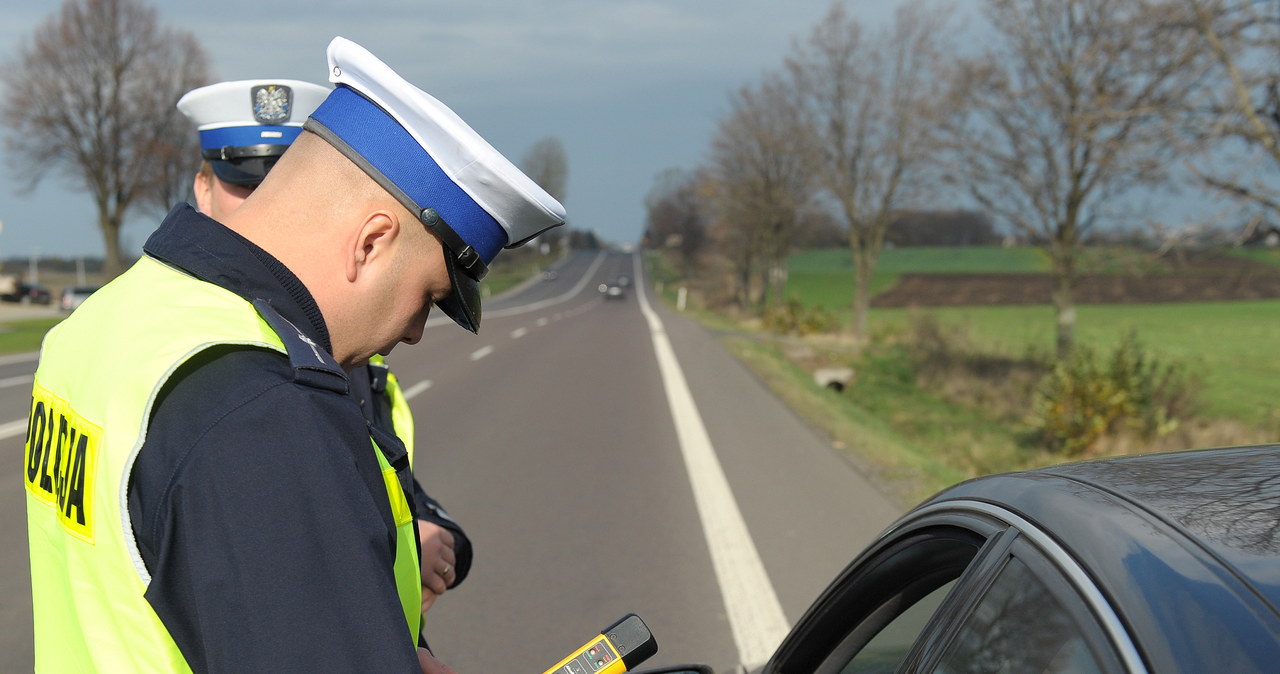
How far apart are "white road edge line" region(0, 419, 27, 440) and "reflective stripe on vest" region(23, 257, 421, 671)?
933 centimetres

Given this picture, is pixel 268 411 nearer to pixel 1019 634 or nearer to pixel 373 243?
pixel 373 243

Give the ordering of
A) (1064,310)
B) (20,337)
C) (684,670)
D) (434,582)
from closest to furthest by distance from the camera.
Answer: (684,670) < (434,582) < (1064,310) < (20,337)

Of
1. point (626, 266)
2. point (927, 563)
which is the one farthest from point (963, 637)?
point (626, 266)

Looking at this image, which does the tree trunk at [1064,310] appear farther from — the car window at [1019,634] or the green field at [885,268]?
the green field at [885,268]

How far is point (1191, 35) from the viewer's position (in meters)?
13.9

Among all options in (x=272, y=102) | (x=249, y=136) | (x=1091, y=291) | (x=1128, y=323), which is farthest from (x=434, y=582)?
(x=1091, y=291)

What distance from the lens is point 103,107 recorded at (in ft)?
138

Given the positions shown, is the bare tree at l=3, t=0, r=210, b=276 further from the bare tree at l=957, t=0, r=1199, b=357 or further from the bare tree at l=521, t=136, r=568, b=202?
the bare tree at l=521, t=136, r=568, b=202

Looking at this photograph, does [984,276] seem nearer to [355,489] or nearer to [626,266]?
[626,266]

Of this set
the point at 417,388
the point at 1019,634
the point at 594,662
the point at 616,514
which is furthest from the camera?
the point at 417,388

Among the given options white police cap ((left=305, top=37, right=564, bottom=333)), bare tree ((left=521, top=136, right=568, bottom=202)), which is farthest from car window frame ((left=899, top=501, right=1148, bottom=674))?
bare tree ((left=521, top=136, right=568, bottom=202))

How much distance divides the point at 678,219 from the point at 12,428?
93.8 meters

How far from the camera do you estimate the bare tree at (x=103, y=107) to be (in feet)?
133

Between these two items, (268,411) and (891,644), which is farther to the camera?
(891,644)
